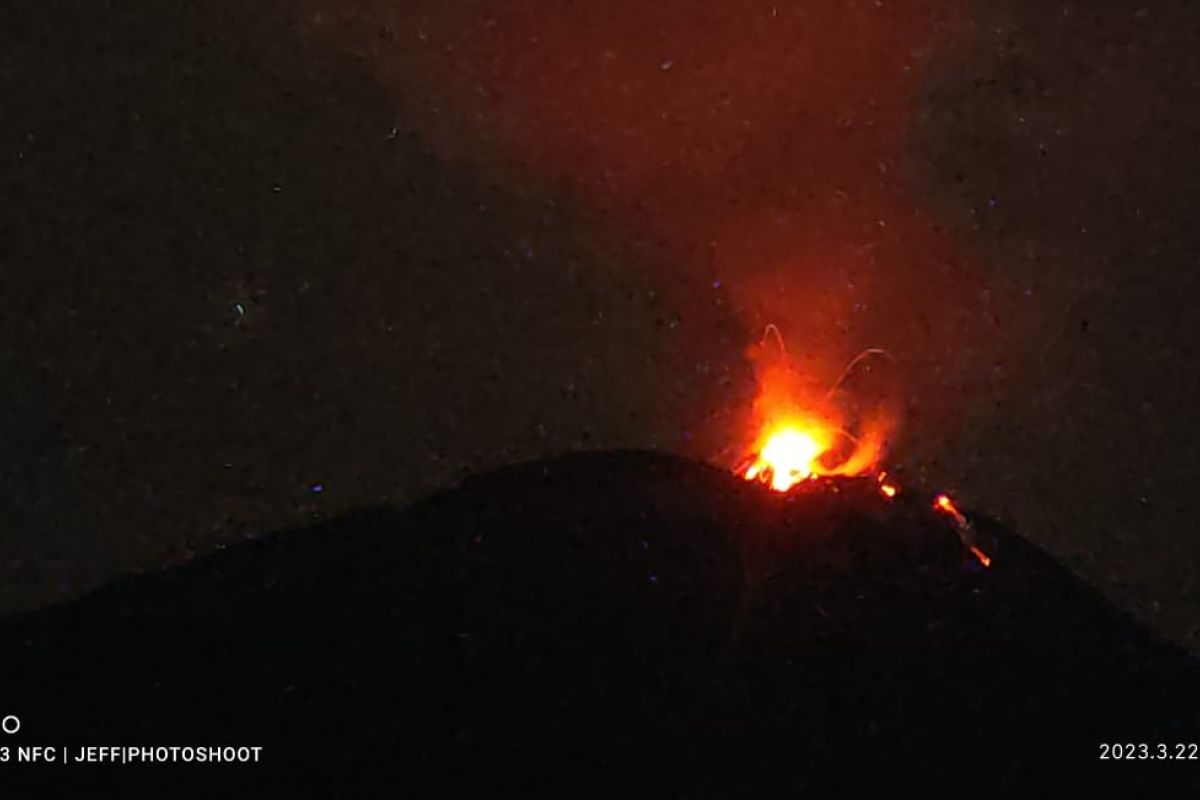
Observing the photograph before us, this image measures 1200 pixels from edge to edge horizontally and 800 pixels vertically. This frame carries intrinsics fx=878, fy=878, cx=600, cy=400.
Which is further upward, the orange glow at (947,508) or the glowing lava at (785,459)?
the glowing lava at (785,459)

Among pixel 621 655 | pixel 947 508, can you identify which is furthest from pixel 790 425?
pixel 621 655

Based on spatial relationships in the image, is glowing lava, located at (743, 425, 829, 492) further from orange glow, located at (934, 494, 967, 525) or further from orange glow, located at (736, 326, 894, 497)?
orange glow, located at (934, 494, 967, 525)

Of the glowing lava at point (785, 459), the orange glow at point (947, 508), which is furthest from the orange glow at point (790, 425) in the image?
the orange glow at point (947, 508)

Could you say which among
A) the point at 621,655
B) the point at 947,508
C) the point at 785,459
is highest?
the point at 785,459

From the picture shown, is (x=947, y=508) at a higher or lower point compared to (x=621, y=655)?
higher

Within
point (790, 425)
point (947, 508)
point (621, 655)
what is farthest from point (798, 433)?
point (621, 655)

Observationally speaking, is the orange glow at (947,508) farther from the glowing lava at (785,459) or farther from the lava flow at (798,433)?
the glowing lava at (785,459)

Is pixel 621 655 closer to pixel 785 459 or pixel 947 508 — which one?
pixel 785 459

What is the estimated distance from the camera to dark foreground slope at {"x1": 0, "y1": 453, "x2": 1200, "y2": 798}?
6.37ft

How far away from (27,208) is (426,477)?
1049 millimetres

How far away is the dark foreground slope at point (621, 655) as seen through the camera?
6.37 ft

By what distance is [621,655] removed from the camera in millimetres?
1985

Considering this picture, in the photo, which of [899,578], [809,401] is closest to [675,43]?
[809,401]

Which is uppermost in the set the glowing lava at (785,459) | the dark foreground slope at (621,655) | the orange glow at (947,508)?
the glowing lava at (785,459)
